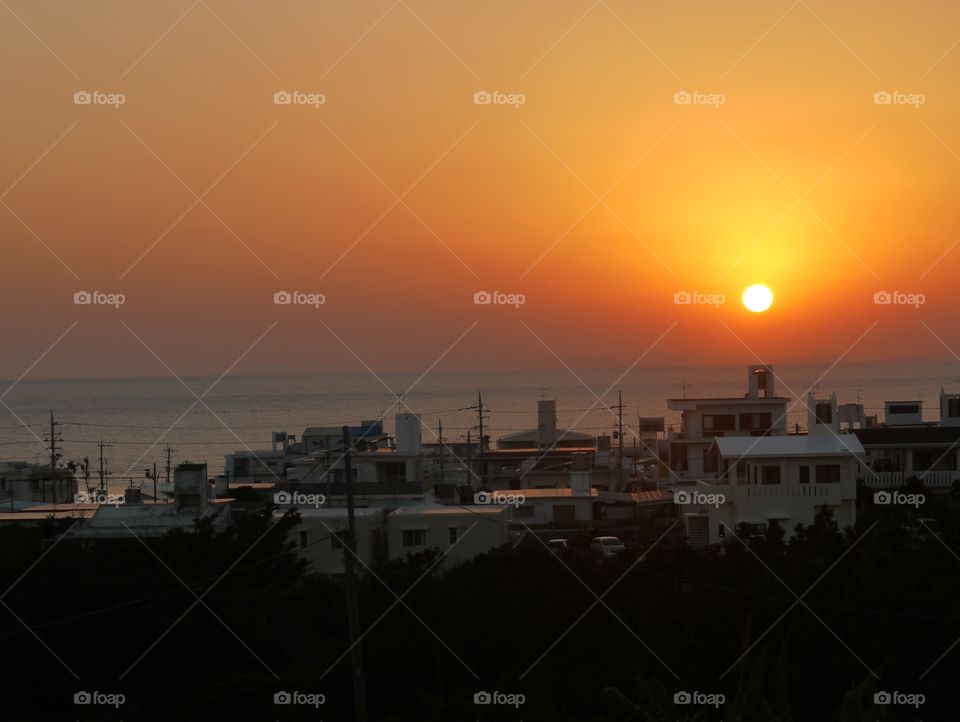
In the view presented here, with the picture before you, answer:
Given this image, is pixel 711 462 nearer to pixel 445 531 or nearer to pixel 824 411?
pixel 824 411

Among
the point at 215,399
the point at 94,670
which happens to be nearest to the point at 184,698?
the point at 94,670

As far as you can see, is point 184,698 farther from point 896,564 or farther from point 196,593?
point 896,564

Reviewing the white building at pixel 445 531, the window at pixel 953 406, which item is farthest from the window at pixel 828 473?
the window at pixel 953 406

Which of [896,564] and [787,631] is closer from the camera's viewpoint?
[787,631]

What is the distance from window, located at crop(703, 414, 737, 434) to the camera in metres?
23.1

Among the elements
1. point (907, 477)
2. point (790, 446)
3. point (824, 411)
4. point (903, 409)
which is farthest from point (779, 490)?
point (903, 409)

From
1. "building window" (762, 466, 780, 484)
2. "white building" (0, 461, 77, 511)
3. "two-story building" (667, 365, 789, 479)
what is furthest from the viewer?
"white building" (0, 461, 77, 511)

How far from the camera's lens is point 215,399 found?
358 feet

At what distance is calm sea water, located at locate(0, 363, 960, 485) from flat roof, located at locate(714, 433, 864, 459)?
17163 millimetres

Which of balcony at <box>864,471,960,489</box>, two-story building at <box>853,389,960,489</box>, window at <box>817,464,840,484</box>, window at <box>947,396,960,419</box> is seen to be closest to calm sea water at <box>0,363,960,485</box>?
window at <box>947,396,960,419</box>

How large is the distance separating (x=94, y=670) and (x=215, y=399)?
100416 millimetres

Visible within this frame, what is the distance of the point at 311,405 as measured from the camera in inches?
3757

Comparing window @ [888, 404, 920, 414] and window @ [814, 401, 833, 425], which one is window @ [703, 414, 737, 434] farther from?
window @ [888, 404, 920, 414]

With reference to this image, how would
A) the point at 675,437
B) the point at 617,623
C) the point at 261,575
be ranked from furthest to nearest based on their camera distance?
the point at 675,437 → the point at 261,575 → the point at 617,623
